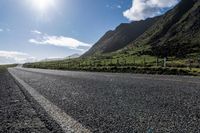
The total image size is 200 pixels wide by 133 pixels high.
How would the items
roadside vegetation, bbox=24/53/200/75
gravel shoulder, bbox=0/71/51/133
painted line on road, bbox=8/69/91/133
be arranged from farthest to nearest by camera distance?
roadside vegetation, bbox=24/53/200/75
gravel shoulder, bbox=0/71/51/133
painted line on road, bbox=8/69/91/133

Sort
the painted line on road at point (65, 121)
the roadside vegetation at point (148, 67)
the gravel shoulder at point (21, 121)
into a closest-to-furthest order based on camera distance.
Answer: the painted line on road at point (65, 121), the gravel shoulder at point (21, 121), the roadside vegetation at point (148, 67)

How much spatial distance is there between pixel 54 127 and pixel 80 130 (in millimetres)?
606

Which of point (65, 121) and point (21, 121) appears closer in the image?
point (65, 121)

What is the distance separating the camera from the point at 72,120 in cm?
591

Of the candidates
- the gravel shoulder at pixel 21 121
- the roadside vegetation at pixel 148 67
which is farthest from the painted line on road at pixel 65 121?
the roadside vegetation at pixel 148 67

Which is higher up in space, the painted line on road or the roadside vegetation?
the roadside vegetation

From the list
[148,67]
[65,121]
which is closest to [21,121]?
[65,121]

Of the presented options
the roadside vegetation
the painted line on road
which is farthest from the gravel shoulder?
the roadside vegetation

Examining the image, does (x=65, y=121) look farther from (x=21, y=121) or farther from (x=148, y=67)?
(x=148, y=67)

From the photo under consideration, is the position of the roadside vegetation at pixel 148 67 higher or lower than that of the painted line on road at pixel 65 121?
higher

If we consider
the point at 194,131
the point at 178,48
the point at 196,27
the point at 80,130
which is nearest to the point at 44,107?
the point at 80,130

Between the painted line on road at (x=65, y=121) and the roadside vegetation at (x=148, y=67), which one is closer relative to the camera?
the painted line on road at (x=65, y=121)

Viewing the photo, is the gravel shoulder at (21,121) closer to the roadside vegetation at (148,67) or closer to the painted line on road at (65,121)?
the painted line on road at (65,121)

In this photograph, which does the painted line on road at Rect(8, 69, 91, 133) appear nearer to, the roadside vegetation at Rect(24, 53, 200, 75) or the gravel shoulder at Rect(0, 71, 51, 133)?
the gravel shoulder at Rect(0, 71, 51, 133)
